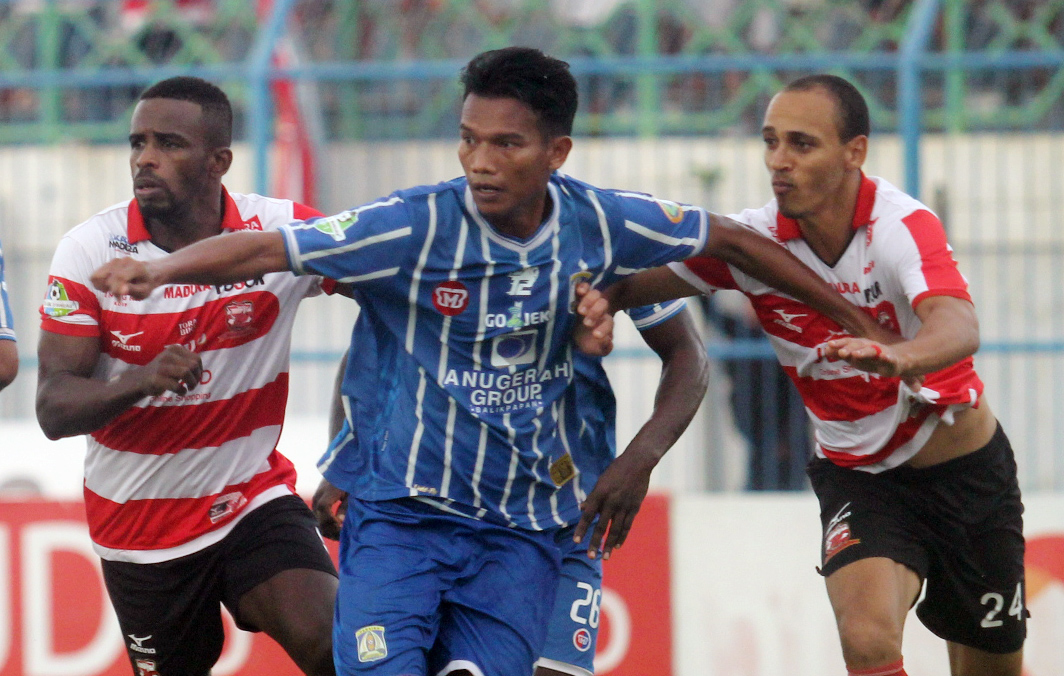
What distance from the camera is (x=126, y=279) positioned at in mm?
3221

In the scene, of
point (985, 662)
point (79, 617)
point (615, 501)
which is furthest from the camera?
→ point (79, 617)

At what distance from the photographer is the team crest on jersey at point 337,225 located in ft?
11.6

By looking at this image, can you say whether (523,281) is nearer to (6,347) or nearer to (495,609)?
(495,609)

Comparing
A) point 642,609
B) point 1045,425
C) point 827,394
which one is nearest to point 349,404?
point 827,394

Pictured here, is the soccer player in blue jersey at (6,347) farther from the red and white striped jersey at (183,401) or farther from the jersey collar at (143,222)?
the jersey collar at (143,222)

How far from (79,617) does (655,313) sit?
11.7 feet

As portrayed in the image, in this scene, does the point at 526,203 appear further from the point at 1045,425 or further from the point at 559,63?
the point at 1045,425

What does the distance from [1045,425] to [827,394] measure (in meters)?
3.45

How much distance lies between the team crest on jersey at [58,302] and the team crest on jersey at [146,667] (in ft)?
4.04

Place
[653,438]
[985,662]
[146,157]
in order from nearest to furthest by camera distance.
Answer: [653,438], [146,157], [985,662]

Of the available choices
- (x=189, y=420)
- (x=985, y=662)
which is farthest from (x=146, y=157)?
(x=985, y=662)

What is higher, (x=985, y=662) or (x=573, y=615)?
(x=573, y=615)

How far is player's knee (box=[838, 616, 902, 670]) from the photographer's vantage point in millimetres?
4109

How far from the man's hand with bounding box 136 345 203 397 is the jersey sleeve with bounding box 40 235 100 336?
0.51 metres
